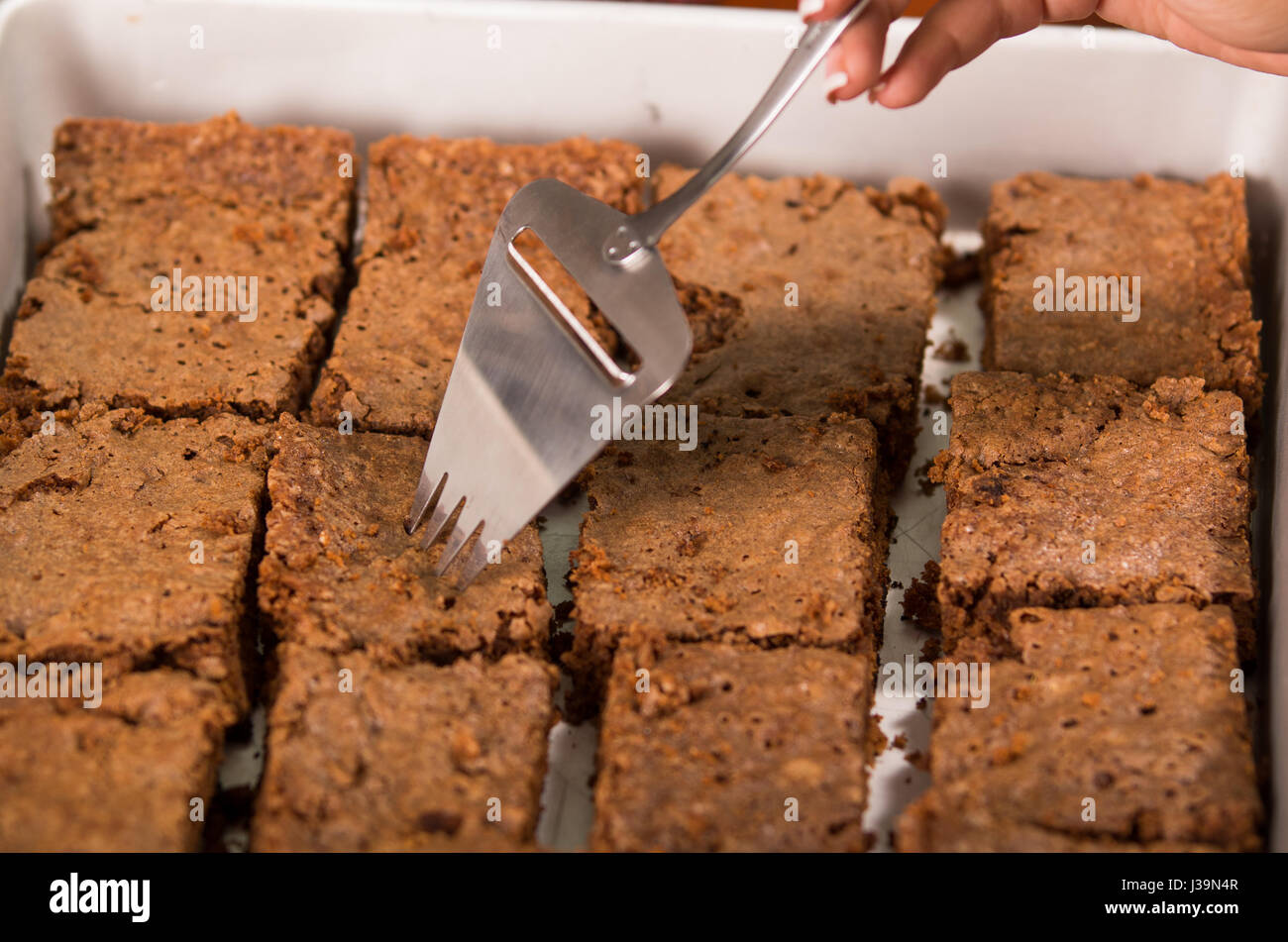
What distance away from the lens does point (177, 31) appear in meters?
3.95

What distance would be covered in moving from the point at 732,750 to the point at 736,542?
558 millimetres

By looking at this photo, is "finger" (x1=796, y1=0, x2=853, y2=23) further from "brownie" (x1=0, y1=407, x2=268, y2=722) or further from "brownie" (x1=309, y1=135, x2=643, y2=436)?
"brownie" (x1=0, y1=407, x2=268, y2=722)

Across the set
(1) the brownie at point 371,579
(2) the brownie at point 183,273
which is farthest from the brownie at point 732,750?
(2) the brownie at point 183,273

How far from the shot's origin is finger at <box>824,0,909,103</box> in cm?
287

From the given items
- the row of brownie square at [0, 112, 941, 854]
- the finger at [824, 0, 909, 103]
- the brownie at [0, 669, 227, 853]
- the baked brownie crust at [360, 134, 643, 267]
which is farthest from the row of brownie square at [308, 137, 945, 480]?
the brownie at [0, 669, 227, 853]

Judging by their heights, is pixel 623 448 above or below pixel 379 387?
below

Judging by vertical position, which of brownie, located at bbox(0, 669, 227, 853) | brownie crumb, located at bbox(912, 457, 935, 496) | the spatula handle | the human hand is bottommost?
brownie, located at bbox(0, 669, 227, 853)

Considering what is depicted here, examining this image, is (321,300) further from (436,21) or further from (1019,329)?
(1019,329)

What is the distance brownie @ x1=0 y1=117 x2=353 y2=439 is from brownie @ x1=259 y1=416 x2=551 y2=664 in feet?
1.39

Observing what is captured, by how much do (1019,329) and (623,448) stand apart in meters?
1.20

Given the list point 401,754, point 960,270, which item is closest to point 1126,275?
point 960,270

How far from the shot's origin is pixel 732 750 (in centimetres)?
259

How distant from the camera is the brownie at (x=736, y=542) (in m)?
2.83
